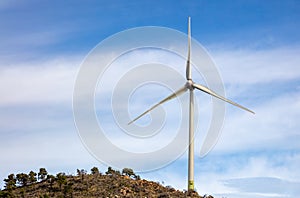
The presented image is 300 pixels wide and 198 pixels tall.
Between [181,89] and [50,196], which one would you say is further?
[181,89]

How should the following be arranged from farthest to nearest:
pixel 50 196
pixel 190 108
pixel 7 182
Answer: pixel 190 108, pixel 7 182, pixel 50 196

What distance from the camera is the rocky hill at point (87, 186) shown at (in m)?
89.8

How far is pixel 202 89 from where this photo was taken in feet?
356

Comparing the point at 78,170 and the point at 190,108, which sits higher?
the point at 190,108

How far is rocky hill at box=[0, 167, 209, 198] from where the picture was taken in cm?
8981

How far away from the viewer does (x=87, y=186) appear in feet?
304

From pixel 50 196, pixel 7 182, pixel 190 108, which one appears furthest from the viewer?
pixel 190 108

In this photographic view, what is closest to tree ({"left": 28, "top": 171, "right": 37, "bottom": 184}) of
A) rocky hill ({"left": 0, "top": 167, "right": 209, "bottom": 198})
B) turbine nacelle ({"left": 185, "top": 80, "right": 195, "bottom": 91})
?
rocky hill ({"left": 0, "top": 167, "right": 209, "bottom": 198})

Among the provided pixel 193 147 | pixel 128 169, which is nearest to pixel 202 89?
pixel 193 147

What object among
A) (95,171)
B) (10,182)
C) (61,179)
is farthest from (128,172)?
(10,182)

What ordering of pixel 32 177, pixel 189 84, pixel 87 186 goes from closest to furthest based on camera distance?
Answer: pixel 87 186 → pixel 32 177 → pixel 189 84

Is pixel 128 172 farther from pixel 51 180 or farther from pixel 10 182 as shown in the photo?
pixel 10 182

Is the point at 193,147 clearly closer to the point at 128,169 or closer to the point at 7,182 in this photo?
the point at 128,169

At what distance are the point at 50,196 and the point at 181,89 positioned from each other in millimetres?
32120
